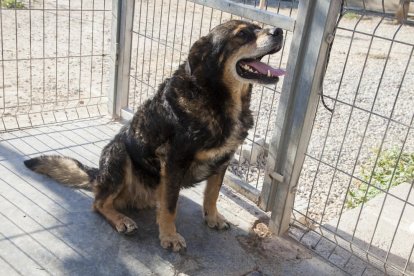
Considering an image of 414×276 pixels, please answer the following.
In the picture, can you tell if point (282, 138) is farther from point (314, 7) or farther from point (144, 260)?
point (144, 260)

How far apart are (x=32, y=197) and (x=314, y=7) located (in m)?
2.88

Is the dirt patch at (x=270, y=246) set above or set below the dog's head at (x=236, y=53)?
below

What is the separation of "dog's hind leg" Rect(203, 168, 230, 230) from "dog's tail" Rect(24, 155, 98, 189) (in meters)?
1.08

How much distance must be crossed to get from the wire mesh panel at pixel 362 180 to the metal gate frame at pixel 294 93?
0.52 feet

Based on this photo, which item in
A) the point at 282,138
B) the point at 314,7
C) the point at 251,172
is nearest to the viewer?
the point at 314,7

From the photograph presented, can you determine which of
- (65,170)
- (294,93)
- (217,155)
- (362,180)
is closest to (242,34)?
(294,93)

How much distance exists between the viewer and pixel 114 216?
11.9ft

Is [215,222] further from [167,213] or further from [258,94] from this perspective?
[258,94]

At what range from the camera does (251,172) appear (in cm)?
511

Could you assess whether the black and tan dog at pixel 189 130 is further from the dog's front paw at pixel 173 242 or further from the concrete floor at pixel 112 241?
the concrete floor at pixel 112 241

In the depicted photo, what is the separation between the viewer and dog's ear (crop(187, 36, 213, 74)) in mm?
3240

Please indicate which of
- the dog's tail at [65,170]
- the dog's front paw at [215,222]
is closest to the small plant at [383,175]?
the dog's front paw at [215,222]

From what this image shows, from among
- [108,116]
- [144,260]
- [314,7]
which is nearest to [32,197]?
[144,260]

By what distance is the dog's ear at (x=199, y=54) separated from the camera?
324 centimetres
